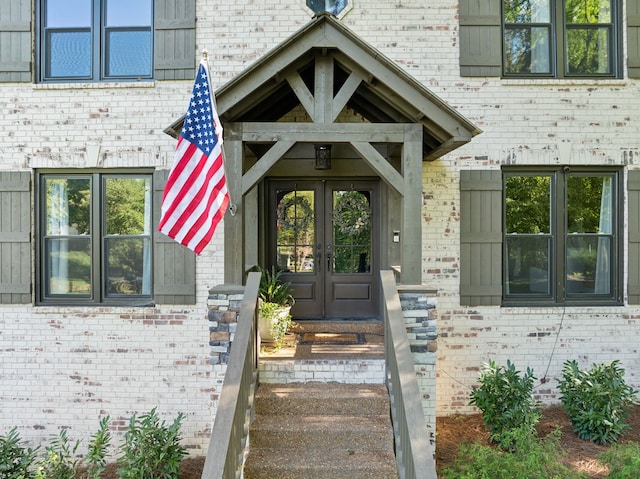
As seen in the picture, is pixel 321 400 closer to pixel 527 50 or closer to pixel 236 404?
pixel 236 404

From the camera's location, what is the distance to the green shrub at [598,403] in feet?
17.1

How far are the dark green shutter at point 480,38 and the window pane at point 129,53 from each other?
13.6ft

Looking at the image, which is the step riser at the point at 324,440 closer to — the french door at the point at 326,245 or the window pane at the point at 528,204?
the french door at the point at 326,245

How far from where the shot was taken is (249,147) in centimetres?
597

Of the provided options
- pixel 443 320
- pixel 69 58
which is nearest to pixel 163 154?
pixel 69 58

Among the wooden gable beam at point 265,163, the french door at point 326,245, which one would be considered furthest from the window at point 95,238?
the wooden gable beam at point 265,163

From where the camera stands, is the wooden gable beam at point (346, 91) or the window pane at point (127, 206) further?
the window pane at point (127, 206)

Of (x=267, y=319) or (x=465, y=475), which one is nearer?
(x=465, y=475)

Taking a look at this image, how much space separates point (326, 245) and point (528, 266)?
273 centimetres

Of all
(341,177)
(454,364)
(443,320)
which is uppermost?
(341,177)

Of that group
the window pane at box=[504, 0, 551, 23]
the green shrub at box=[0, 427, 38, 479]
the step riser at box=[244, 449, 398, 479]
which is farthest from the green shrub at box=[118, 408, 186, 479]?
the window pane at box=[504, 0, 551, 23]

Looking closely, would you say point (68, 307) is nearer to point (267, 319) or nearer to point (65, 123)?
point (65, 123)

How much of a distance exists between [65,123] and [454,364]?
5.95 meters

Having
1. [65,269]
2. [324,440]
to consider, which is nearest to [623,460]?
[324,440]
